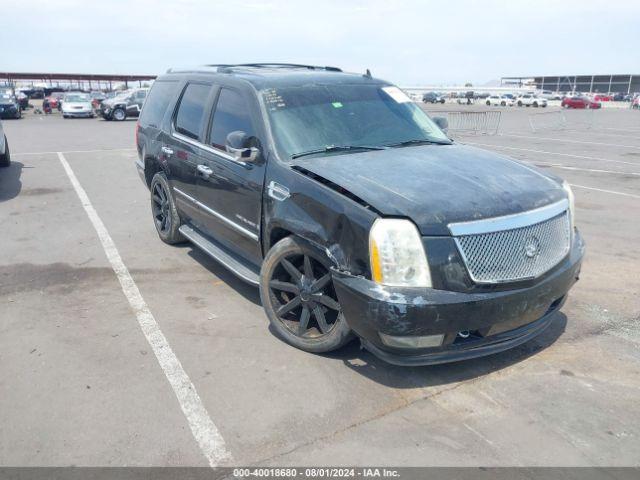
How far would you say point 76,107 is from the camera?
107 ft

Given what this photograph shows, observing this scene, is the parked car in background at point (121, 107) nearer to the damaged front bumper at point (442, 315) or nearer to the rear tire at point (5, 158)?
the rear tire at point (5, 158)

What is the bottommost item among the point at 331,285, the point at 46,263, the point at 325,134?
the point at 46,263

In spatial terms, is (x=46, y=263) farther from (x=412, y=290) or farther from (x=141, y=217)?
(x=412, y=290)

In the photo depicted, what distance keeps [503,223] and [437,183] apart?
1.66 ft

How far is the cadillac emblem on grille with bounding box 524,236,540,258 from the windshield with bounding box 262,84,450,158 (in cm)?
153

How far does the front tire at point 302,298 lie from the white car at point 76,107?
108ft

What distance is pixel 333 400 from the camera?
334cm

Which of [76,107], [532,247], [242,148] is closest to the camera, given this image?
[532,247]

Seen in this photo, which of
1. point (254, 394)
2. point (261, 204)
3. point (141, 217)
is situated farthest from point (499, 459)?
point (141, 217)

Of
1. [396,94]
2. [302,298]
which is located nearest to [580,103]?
[396,94]

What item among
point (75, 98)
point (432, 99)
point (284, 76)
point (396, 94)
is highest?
point (284, 76)

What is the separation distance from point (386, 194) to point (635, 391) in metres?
2.02

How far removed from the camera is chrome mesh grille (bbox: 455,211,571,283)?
10.3 feet

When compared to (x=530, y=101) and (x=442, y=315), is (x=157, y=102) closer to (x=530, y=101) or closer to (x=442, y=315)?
(x=442, y=315)
